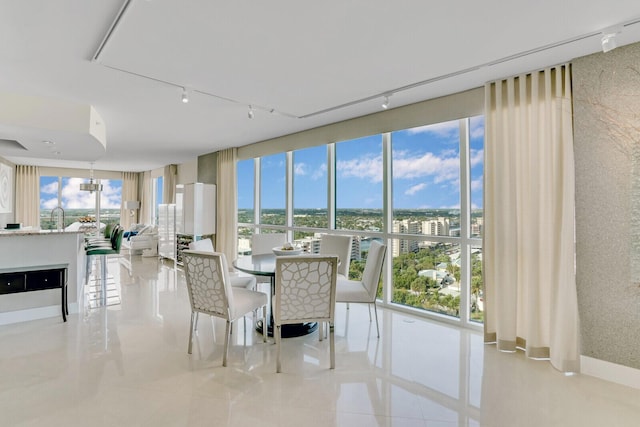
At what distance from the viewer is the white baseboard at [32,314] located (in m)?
3.75

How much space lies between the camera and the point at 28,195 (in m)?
9.31

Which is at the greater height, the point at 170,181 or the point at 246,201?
the point at 170,181

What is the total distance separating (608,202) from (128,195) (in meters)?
12.5

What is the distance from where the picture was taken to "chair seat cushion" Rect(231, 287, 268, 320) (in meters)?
2.89

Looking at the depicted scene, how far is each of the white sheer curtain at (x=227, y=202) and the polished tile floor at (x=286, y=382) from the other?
10.6 ft

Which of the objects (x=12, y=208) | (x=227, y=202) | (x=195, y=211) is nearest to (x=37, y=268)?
(x=195, y=211)

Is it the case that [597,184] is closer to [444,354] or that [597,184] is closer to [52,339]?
[444,354]

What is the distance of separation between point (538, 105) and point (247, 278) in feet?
11.5

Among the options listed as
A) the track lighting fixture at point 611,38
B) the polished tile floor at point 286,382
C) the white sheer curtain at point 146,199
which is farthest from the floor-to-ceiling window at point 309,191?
the white sheer curtain at point 146,199

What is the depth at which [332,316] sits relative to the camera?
9.03 feet

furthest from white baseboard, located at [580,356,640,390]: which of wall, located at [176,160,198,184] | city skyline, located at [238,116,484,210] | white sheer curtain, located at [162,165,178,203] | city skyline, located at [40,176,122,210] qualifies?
city skyline, located at [40,176,122,210]

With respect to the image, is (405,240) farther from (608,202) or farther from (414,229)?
(608,202)

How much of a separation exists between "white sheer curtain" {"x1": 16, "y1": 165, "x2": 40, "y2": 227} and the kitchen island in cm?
689

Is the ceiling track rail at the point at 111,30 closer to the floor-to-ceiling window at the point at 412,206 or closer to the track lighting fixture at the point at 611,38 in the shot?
the track lighting fixture at the point at 611,38
